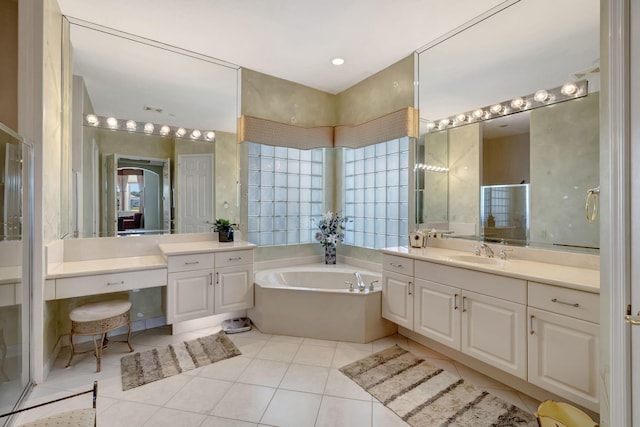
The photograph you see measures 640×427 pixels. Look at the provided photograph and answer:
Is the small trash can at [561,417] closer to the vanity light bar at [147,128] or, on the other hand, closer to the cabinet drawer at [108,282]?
the cabinet drawer at [108,282]

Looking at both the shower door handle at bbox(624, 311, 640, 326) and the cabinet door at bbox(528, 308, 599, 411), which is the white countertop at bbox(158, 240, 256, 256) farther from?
the shower door handle at bbox(624, 311, 640, 326)

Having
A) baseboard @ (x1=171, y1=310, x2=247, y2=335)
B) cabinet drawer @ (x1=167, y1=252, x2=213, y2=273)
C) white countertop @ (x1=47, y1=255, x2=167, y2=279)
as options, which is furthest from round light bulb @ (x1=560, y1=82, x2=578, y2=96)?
baseboard @ (x1=171, y1=310, x2=247, y2=335)

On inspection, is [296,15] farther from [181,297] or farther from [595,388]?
[595,388]

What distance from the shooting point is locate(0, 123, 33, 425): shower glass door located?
1.64 meters

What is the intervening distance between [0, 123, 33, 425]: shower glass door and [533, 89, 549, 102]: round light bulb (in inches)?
137

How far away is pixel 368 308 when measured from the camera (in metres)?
2.77

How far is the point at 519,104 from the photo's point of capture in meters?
2.37

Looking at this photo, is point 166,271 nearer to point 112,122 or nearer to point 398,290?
point 112,122

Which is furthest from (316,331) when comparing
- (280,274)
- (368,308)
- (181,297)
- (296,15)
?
(296,15)

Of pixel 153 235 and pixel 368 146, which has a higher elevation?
pixel 368 146

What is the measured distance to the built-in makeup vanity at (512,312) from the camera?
5.25 feet

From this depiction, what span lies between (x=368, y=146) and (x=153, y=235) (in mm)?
2659

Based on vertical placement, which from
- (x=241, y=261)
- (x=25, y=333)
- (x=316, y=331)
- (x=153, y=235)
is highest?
(x=153, y=235)

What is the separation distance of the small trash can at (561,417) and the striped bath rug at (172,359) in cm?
212
